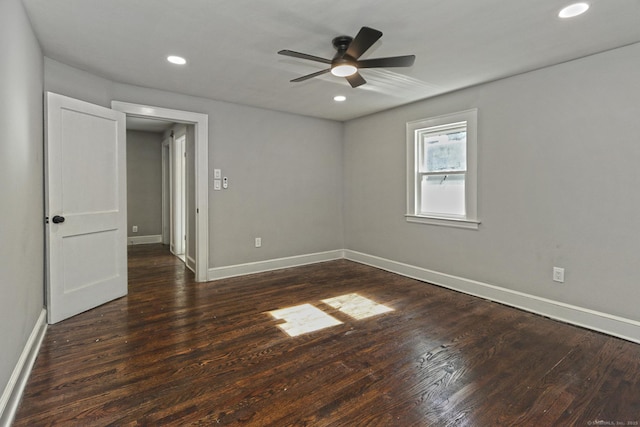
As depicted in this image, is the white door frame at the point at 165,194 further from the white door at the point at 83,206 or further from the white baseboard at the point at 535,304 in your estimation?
the white baseboard at the point at 535,304

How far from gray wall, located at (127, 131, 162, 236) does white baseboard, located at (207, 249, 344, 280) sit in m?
3.69

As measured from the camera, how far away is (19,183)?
6.87ft

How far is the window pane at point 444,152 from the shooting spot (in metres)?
3.94

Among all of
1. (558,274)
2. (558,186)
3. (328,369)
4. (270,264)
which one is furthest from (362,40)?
(270,264)

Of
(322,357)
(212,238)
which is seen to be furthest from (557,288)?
(212,238)

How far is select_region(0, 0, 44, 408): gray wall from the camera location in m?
1.76

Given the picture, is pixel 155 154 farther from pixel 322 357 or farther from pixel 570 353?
pixel 570 353

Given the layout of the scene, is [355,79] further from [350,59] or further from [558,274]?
[558,274]

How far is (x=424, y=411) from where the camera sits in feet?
5.85

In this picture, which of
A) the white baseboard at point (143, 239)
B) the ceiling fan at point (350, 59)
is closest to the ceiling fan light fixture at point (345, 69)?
the ceiling fan at point (350, 59)

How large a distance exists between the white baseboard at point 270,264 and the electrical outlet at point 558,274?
3.19 meters

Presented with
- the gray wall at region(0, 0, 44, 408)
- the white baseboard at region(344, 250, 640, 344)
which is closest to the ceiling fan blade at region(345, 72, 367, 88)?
the gray wall at region(0, 0, 44, 408)

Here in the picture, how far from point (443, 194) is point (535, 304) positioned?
1585 millimetres

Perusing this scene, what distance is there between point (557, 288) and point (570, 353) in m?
0.83
